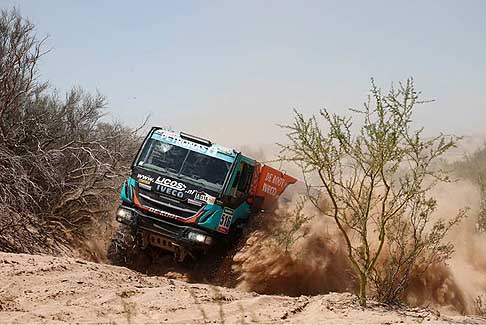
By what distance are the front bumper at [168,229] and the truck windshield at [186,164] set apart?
895mm

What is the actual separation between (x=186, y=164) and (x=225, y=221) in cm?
137

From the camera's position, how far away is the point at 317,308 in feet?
21.5

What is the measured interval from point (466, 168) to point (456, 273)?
16.0m

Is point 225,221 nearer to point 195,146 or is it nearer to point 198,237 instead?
point 198,237

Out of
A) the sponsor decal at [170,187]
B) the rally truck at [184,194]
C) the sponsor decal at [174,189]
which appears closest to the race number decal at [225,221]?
the rally truck at [184,194]

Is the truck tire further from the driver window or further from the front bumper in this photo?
the driver window

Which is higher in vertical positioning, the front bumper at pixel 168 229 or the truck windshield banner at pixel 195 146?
the truck windshield banner at pixel 195 146

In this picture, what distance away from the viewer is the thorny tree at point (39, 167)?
10.3 m

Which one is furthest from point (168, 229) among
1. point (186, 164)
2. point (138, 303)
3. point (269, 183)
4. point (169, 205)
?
point (138, 303)

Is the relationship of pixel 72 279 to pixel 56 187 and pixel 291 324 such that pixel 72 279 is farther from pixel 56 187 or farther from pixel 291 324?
pixel 56 187

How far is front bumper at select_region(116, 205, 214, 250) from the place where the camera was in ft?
32.7

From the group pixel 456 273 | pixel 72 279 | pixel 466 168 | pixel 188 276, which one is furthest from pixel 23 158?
pixel 466 168

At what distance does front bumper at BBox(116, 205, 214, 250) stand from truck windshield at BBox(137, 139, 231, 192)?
90cm

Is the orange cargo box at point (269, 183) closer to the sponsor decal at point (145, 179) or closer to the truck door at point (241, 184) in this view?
the truck door at point (241, 184)
